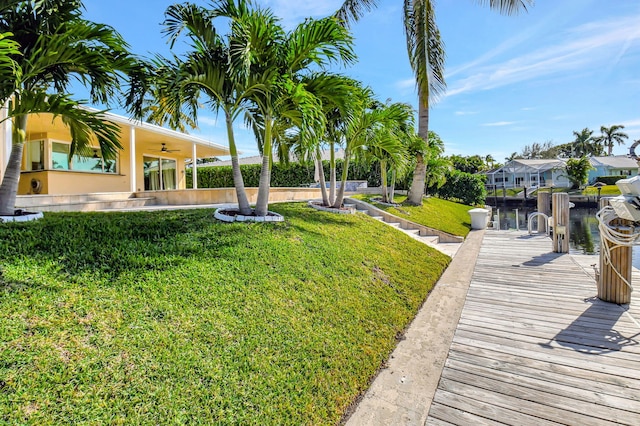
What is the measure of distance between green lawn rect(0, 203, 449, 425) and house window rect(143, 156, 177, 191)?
47.0ft

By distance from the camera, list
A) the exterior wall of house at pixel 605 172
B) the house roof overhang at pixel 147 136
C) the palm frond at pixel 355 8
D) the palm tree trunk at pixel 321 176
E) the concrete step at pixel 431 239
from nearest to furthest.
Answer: the palm tree trunk at pixel 321 176 < the concrete step at pixel 431 239 < the house roof overhang at pixel 147 136 < the palm frond at pixel 355 8 < the exterior wall of house at pixel 605 172

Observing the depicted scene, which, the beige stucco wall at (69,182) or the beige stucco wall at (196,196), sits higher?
the beige stucco wall at (69,182)

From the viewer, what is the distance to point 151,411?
66.8 inches

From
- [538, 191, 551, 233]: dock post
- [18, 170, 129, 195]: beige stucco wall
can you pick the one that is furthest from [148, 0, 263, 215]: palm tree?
[538, 191, 551, 233]: dock post

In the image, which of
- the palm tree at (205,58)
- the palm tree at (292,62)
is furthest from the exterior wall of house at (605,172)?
the palm tree at (205,58)

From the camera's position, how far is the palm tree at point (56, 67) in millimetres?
3967

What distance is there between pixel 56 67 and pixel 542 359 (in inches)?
278

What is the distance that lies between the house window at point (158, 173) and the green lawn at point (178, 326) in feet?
47.0

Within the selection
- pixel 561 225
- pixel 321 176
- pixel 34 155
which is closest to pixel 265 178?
pixel 321 176

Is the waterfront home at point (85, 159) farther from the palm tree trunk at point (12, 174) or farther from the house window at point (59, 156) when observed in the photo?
the palm tree trunk at point (12, 174)

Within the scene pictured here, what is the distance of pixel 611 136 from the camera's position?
190 feet

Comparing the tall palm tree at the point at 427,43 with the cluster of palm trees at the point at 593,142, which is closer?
the tall palm tree at the point at 427,43

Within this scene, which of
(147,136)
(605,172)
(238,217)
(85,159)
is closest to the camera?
(238,217)

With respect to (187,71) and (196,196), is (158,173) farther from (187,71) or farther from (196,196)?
(187,71)
